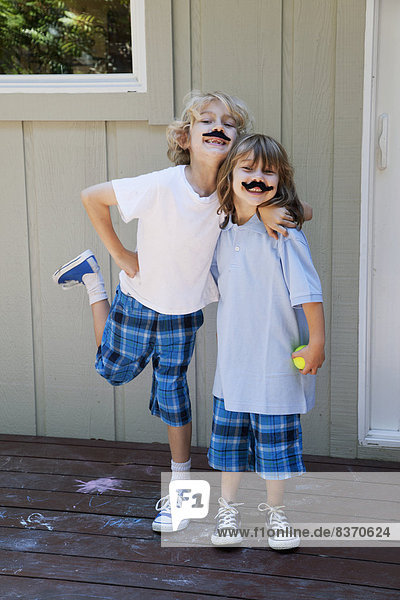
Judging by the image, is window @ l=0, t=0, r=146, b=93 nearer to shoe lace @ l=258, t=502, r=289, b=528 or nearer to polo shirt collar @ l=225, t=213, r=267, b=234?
polo shirt collar @ l=225, t=213, r=267, b=234

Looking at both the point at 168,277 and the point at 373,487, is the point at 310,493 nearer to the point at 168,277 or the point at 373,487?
the point at 373,487

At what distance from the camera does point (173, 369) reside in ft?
7.25

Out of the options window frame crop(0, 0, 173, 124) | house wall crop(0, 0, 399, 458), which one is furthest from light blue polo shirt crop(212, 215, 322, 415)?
window frame crop(0, 0, 173, 124)

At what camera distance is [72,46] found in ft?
9.13

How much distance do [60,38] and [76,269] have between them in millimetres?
1074

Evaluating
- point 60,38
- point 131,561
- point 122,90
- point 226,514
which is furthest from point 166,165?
point 131,561

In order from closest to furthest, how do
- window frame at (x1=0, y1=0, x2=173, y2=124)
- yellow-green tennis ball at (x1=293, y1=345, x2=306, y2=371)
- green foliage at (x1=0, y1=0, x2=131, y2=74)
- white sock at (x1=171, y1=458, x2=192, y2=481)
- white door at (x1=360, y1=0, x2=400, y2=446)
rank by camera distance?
yellow-green tennis ball at (x1=293, y1=345, x2=306, y2=371), white sock at (x1=171, y1=458, x2=192, y2=481), white door at (x1=360, y1=0, x2=400, y2=446), window frame at (x1=0, y1=0, x2=173, y2=124), green foliage at (x1=0, y1=0, x2=131, y2=74)

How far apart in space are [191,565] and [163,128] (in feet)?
5.38

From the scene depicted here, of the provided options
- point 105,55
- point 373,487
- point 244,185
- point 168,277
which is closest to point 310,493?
point 373,487

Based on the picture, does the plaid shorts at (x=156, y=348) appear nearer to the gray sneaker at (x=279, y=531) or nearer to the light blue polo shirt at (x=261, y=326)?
the light blue polo shirt at (x=261, y=326)

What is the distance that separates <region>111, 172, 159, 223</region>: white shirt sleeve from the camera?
2010mm

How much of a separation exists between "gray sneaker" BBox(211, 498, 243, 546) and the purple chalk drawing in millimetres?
500

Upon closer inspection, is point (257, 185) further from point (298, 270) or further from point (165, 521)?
point (165, 521)

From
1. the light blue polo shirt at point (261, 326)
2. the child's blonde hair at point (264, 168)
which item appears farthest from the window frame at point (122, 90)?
the light blue polo shirt at point (261, 326)
